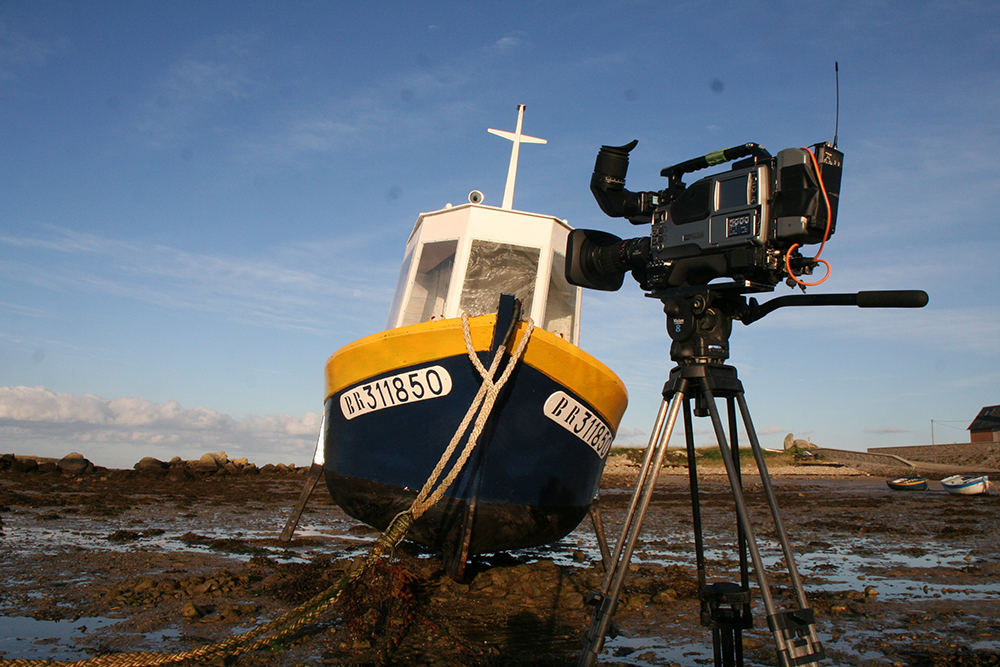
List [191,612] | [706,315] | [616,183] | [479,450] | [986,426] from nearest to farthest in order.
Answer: [706,315] < [616,183] < [191,612] < [479,450] < [986,426]

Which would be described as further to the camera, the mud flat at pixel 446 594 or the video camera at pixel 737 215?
the mud flat at pixel 446 594

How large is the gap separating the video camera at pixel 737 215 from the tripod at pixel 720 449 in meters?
0.12

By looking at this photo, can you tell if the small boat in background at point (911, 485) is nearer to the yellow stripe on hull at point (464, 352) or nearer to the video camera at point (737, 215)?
the yellow stripe on hull at point (464, 352)

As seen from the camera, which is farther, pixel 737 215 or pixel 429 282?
pixel 429 282

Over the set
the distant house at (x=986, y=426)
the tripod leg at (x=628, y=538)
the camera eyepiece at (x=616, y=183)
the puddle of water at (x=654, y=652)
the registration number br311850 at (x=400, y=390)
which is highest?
the distant house at (x=986, y=426)

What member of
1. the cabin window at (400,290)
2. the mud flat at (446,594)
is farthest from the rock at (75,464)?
the cabin window at (400,290)

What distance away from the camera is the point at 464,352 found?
4766mm

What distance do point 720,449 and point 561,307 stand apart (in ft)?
17.7

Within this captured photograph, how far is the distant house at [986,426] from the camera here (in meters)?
41.6

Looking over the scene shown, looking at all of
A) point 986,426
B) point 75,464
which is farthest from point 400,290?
point 986,426

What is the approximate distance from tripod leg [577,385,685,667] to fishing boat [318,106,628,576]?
1960 mm

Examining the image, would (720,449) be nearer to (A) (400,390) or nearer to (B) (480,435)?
(B) (480,435)

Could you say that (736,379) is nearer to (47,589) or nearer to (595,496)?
(595,496)

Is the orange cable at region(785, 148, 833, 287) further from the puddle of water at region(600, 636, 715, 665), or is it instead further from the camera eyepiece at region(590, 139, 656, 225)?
the puddle of water at region(600, 636, 715, 665)
